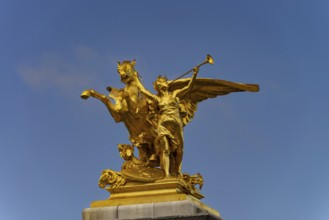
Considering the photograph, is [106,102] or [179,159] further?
[106,102]

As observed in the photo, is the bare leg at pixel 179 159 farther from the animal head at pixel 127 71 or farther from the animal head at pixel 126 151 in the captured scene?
the animal head at pixel 127 71

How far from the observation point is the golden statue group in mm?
17797

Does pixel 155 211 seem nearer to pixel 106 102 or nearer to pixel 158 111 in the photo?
pixel 158 111

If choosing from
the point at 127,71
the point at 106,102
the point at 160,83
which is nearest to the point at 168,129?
the point at 160,83

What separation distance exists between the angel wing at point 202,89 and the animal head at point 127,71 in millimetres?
1098

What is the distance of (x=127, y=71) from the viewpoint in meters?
18.8

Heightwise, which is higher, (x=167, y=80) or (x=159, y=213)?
(x=167, y=80)

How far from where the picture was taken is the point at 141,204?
17094 millimetres

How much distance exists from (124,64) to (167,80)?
135 centimetres

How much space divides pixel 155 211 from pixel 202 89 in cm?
424

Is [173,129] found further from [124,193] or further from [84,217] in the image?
[84,217]

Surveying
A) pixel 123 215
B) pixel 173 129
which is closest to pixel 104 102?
pixel 173 129

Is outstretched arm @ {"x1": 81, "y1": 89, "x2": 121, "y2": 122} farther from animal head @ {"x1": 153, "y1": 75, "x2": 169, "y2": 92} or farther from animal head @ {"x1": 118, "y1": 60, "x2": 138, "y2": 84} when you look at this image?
animal head @ {"x1": 153, "y1": 75, "x2": 169, "y2": 92}

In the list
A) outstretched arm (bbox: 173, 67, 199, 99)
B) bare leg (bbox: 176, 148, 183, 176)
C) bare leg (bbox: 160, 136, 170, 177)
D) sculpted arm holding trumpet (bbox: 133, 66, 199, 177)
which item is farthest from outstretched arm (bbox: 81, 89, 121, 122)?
bare leg (bbox: 176, 148, 183, 176)
